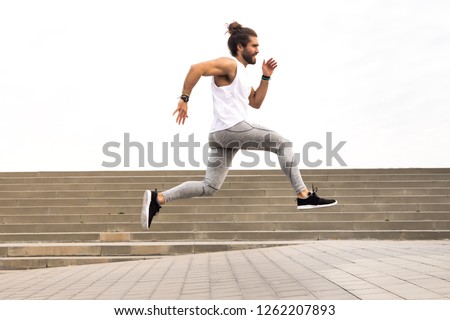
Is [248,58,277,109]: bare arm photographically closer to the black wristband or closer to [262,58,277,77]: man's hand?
[262,58,277,77]: man's hand

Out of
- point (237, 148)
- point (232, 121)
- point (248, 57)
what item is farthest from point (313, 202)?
point (248, 57)

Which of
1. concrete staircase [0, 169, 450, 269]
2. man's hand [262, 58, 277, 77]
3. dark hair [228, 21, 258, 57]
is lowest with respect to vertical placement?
concrete staircase [0, 169, 450, 269]

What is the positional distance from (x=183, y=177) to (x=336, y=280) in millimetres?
9070

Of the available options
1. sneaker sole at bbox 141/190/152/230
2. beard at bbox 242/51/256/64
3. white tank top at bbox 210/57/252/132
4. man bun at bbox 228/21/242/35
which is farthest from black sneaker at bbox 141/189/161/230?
man bun at bbox 228/21/242/35

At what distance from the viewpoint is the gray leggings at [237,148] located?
4047 millimetres

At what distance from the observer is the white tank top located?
4.10m

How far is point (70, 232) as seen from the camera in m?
11.7

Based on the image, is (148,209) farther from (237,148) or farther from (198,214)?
(198,214)

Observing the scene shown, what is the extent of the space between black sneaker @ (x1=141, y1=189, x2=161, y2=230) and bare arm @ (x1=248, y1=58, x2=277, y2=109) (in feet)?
3.45

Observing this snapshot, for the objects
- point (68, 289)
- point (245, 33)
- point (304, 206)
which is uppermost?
point (245, 33)

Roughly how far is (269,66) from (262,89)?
19 centimetres

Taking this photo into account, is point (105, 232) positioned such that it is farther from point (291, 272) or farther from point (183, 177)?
point (291, 272)
